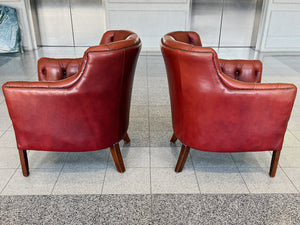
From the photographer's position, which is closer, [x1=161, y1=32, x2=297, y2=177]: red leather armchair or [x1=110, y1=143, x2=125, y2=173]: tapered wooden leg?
[x1=161, y1=32, x2=297, y2=177]: red leather armchair

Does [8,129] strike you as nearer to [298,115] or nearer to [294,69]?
[298,115]

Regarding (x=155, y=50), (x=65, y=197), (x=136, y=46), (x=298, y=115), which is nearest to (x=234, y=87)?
(x=136, y=46)

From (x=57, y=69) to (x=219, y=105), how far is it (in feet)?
4.58

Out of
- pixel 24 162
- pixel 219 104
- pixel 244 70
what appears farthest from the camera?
pixel 244 70

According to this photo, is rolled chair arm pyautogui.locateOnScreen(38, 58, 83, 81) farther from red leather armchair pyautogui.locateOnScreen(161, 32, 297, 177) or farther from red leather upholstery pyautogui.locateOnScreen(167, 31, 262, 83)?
red leather upholstery pyautogui.locateOnScreen(167, 31, 262, 83)

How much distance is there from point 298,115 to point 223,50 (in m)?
3.37

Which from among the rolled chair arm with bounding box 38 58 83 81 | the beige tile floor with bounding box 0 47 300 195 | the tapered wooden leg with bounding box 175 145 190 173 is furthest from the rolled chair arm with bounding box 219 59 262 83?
the rolled chair arm with bounding box 38 58 83 81

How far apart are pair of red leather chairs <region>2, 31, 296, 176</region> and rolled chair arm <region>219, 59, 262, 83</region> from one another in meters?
0.57

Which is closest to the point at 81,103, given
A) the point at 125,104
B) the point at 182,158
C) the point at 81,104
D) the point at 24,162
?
the point at 81,104

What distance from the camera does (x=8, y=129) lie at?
2.81 m

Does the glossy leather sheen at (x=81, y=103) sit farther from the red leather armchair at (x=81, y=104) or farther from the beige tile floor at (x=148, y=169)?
the beige tile floor at (x=148, y=169)

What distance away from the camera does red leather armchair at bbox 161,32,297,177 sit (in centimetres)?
178

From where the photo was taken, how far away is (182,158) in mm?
2154

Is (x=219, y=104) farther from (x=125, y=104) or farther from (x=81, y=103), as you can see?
(x=81, y=103)
